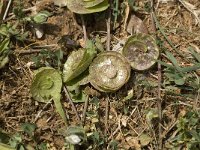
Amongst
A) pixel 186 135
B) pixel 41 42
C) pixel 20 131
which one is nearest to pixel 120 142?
pixel 186 135

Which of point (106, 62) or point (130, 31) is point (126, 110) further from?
point (130, 31)

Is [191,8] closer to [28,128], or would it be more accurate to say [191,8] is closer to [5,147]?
[28,128]

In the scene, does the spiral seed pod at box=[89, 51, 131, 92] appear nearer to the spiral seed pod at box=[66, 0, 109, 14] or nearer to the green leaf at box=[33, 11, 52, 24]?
the spiral seed pod at box=[66, 0, 109, 14]

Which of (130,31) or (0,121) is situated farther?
(130,31)

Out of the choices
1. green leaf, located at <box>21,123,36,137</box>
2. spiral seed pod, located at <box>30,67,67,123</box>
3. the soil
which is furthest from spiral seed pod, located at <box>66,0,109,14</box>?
green leaf, located at <box>21,123,36,137</box>

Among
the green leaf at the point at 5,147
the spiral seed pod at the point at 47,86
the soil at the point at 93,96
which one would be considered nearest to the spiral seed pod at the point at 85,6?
the soil at the point at 93,96

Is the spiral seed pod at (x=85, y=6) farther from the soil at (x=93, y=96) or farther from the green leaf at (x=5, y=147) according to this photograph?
the green leaf at (x=5, y=147)
